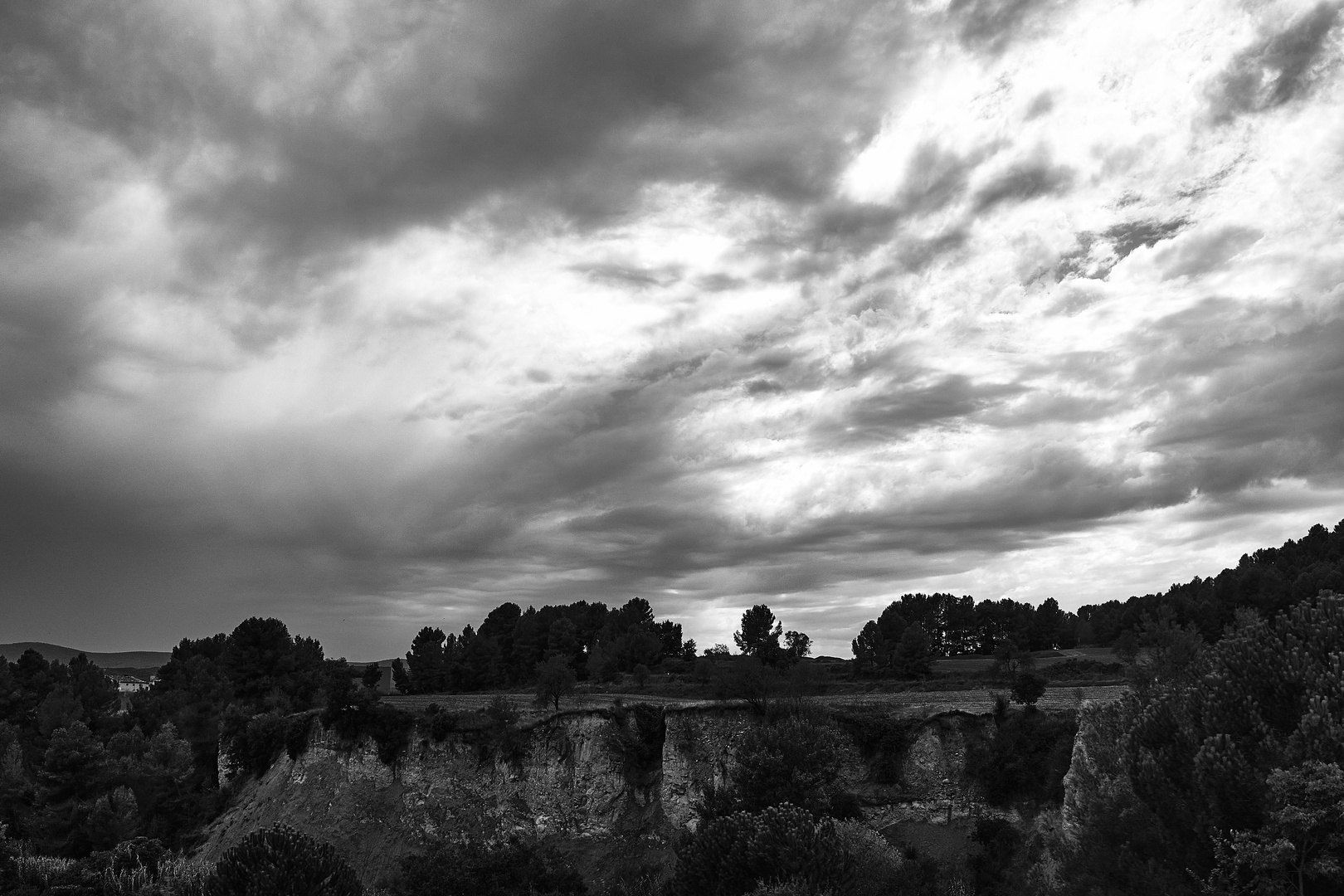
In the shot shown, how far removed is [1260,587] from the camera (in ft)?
278

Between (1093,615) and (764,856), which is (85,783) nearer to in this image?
(764,856)

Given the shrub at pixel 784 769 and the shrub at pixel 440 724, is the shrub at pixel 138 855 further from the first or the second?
the shrub at pixel 784 769

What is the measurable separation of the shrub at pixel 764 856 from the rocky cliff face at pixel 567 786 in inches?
883

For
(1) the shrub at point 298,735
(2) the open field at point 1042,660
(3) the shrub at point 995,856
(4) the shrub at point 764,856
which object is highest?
(2) the open field at point 1042,660

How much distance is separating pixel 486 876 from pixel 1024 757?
30.2m

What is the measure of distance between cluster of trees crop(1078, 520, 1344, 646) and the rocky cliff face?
79.9 feet

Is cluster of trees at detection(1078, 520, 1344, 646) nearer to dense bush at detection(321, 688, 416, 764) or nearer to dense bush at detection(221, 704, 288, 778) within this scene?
dense bush at detection(321, 688, 416, 764)

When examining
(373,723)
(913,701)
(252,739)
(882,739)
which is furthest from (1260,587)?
(252,739)

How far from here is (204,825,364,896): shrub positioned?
33.5 meters

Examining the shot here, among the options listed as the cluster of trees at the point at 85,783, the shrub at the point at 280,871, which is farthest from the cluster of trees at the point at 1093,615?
the cluster of trees at the point at 85,783

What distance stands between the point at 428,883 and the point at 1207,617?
72.7 metres

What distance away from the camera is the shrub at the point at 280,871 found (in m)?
33.5

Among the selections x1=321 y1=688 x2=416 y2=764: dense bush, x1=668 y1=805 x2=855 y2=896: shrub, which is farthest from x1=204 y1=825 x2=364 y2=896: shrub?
x1=321 y1=688 x2=416 y2=764: dense bush

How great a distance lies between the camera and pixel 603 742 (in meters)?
63.7
